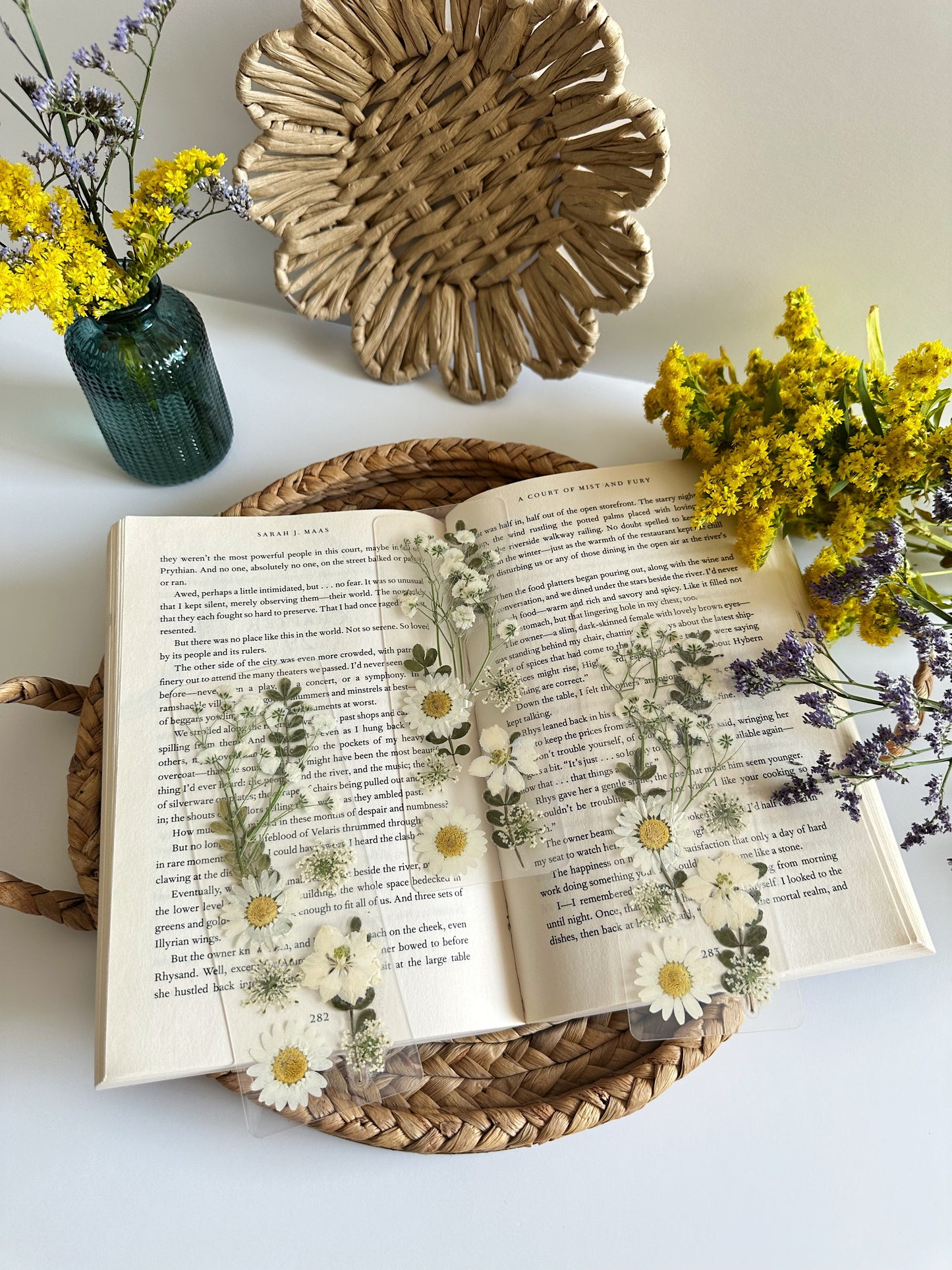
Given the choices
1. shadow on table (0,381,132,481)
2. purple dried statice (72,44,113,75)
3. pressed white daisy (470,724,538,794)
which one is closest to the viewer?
purple dried statice (72,44,113,75)

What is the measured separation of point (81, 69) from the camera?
71cm

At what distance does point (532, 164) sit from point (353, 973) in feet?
2.06

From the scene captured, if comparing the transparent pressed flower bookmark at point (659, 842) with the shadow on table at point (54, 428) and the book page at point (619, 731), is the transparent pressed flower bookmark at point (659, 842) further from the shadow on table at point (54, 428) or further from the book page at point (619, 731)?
the shadow on table at point (54, 428)

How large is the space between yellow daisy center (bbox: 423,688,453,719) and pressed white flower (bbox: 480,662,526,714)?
0.03 metres

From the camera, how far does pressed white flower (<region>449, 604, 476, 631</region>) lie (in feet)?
2.17

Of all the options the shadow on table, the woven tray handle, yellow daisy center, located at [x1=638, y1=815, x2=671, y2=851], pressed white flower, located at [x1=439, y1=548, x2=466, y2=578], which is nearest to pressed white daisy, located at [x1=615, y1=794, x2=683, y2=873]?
yellow daisy center, located at [x1=638, y1=815, x2=671, y2=851]

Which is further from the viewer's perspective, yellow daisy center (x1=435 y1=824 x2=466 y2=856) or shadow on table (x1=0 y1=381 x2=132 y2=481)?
shadow on table (x1=0 y1=381 x2=132 y2=481)

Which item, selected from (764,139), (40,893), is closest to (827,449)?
(764,139)

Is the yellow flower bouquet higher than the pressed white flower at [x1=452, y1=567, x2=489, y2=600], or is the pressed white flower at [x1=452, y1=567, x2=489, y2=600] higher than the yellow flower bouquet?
the yellow flower bouquet

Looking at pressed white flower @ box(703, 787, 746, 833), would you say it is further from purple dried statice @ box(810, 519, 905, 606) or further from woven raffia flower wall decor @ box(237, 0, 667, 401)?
woven raffia flower wall decor @ box(237, 0, 667, 401)

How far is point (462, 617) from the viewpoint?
665mm

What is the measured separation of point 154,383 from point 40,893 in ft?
1.28

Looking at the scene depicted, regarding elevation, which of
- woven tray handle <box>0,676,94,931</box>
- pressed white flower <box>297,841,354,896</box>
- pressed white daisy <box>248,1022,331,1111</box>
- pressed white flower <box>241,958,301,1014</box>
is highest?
woven tray handle <box>0,676,94,931</box>

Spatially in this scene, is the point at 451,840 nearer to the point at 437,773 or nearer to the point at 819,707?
the point at 437,773
